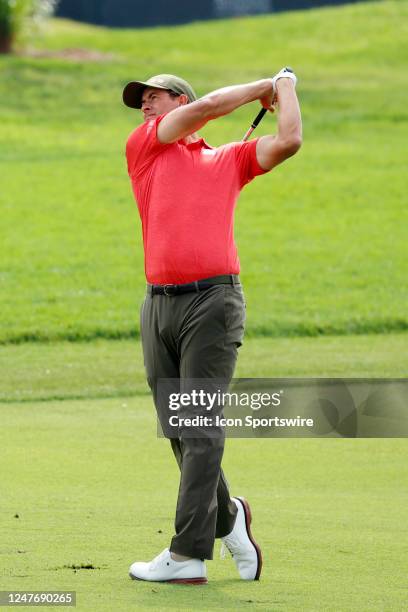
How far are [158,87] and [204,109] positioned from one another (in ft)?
1.31

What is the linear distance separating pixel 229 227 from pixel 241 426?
3.57 meters

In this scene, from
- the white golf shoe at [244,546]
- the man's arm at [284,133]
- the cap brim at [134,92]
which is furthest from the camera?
the cap brim at [134,92]

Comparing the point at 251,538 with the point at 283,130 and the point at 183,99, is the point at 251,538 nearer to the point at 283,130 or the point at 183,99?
the point at 283,130

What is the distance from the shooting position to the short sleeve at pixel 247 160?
18.1 feet

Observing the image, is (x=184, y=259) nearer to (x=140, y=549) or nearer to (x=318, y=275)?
(x=140, y=549)

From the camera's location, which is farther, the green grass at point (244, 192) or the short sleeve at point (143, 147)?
the green grass at point (244, 192)

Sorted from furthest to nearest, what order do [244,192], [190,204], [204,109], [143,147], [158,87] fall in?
[244,192]
[158,87]
[143,147]
[190,204]
[204,109]

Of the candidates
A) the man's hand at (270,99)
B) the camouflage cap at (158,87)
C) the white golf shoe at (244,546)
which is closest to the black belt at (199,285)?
the man's hand at (270,99)

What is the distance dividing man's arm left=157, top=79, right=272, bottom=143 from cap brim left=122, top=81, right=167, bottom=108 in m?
0.26

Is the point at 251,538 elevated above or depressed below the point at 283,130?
below

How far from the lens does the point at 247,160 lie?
5.52 m

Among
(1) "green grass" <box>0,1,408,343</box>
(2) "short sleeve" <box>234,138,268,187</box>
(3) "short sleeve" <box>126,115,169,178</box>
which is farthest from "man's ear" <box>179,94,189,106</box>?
(1) "green grass" <box>0,1,408,343</box>

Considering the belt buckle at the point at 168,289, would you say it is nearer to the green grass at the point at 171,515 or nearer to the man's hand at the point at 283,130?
the man's hand at the point at 283,130

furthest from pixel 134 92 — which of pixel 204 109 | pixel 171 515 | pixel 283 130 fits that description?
→ pixel 171 515
